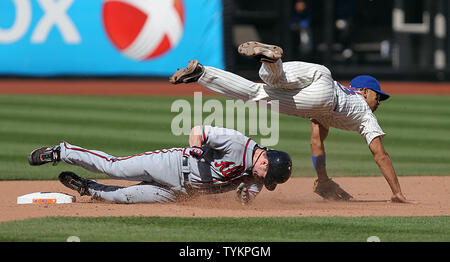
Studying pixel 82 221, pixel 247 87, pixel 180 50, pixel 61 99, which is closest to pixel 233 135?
pixel 247 87

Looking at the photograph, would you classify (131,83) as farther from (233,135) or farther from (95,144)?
(233,135)

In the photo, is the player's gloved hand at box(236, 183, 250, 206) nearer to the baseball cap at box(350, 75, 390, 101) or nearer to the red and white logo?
the baseball cap at box(350, 75, 390, 101)

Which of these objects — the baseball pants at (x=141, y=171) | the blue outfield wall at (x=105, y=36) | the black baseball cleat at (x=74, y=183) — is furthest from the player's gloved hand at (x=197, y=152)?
the blue outfield wall at (x=105, y=36)

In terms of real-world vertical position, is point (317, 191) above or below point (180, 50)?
below

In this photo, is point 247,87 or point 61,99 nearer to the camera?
point 247,87

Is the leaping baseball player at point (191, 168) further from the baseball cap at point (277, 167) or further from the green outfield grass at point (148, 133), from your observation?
the green outfield grass at point (148, 133)
